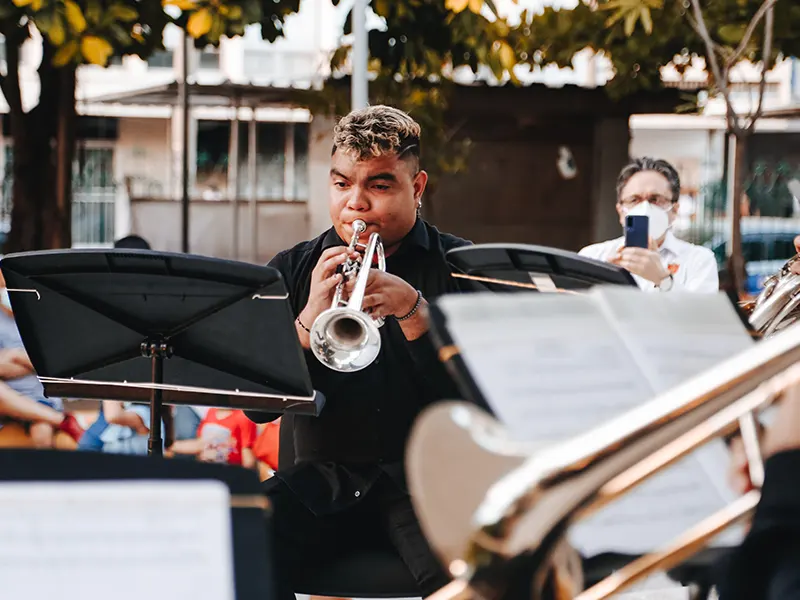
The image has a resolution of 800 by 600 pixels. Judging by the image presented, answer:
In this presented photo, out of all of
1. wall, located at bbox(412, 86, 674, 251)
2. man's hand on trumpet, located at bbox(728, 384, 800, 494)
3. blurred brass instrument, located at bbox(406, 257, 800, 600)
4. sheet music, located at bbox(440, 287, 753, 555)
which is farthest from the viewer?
wall, located at bbox(412, 86, 674, 251)

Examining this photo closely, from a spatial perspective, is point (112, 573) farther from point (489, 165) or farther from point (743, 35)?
point (489, 165)

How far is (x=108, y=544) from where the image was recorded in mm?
1221

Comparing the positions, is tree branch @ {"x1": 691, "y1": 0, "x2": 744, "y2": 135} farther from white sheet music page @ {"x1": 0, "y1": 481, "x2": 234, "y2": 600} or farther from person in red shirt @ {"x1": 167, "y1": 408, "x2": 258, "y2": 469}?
white sheet music page @ {"x1": 0, "y1": 481, "x2": 234, "y2": 600}

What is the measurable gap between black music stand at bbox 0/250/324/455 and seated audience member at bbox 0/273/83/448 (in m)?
1.93

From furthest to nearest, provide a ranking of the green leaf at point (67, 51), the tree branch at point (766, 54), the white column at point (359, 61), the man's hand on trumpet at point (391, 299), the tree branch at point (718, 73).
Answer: the tree branch at point (718, 73) < the tree branch at point (766, 54) < the white column at point (359, 61) < the green leaf at point (67, 51) < the man's hand on trumpet at point (391, 299)

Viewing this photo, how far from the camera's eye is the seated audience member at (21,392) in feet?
15.1

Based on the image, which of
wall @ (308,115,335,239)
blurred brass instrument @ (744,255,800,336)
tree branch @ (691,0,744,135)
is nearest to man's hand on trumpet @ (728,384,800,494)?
blurred brass instrument @ (744,255,800,336)

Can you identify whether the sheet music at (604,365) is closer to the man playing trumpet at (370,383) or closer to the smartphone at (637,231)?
the man playing trumpet at (370,383)

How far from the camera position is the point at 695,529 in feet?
4.99

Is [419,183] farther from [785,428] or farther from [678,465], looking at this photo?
[785,428]

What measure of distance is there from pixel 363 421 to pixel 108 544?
63.5 inches

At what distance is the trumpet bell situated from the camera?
2.69 metres

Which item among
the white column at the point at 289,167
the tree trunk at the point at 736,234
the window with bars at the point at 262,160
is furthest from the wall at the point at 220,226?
the tree trunk at the point at 736,234

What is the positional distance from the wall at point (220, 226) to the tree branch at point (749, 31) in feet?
20.1
